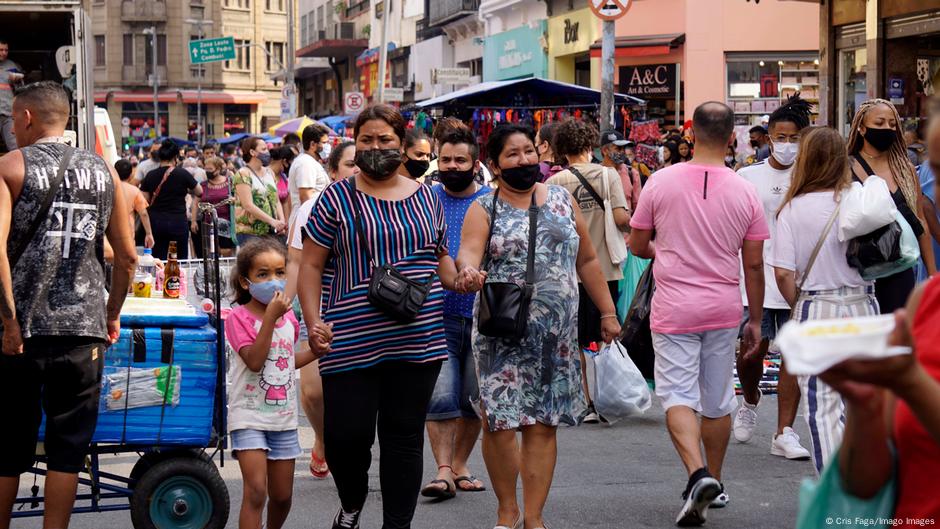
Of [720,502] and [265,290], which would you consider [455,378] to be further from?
[265,290]

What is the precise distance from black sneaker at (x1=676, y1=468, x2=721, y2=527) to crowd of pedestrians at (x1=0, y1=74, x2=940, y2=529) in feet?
0.04

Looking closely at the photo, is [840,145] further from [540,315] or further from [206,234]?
[206,234]

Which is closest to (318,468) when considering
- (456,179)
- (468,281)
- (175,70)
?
(456,179)

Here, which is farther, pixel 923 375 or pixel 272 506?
pixel 272 506

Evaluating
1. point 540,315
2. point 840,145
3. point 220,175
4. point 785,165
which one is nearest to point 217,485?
point 540,315

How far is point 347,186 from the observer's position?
5.37 metres

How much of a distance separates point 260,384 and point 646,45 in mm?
22386

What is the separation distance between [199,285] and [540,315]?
8.08 ft

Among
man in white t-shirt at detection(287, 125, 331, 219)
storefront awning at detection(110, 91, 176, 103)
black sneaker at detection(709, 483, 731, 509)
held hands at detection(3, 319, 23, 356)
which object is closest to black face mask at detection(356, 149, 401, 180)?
held hands at detection(3, 319, 23, 356)

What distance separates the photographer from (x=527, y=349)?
5.94 metres

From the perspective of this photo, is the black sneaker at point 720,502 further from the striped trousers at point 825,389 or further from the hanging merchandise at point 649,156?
the hanging merchandise at point 649,156

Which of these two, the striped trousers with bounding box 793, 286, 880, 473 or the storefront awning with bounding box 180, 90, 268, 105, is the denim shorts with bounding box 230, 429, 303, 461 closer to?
the striped trousers with bounding box 793, 286, 880, 473

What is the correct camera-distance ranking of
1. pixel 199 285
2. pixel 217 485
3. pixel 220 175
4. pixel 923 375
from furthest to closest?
pixel 220 175 < pixel 199 285 < pixel 217 485 < pixel 923 375

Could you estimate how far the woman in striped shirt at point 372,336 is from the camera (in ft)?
17.1
